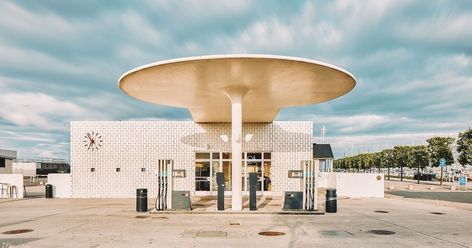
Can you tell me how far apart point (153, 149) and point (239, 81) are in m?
10.5

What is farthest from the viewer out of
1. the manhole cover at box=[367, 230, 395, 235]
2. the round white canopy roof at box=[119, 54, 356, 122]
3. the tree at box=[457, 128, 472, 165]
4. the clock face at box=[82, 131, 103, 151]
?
the tree at box=[457, 128, 472, 165]

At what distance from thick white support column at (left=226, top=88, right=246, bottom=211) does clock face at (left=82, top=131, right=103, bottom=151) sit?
36.3 feet

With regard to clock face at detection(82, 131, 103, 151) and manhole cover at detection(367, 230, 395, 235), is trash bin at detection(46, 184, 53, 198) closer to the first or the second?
clock face at detection(82, 131, 103, 151)

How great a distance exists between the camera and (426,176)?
175 feet

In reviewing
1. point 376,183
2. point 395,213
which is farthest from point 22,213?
point 376,183

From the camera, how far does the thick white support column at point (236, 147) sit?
14.7 meters

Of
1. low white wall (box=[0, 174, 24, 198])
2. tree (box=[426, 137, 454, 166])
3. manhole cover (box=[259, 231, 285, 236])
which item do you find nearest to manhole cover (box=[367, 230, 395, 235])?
manhole cover (box=[259, 231, 285, 236])

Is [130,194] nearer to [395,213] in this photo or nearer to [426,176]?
[395,213]

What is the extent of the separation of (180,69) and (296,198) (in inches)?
265

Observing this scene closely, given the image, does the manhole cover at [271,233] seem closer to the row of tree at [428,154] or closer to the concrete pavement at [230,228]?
the concrete pavement at [230,228]

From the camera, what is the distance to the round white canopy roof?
11.8 metres

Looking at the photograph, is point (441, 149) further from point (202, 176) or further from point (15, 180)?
point (15, 180)

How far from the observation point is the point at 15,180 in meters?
23.2

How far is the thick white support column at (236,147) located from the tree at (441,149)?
3896 cm
